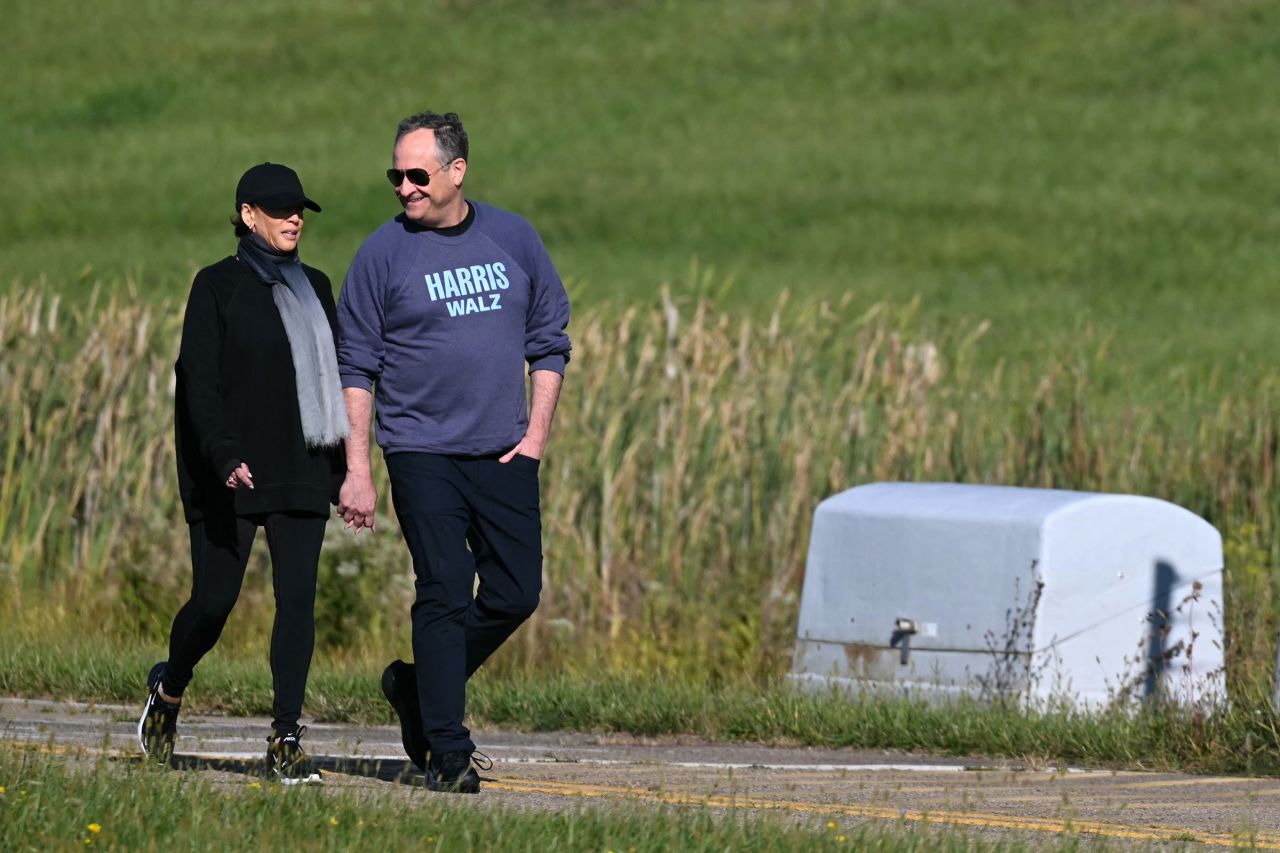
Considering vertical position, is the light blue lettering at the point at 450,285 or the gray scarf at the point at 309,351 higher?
the light blue lettering at the point at 450,285

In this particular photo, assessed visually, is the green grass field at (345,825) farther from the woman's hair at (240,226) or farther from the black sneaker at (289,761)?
the woman's hair at (240,226)

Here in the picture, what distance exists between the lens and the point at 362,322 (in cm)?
734

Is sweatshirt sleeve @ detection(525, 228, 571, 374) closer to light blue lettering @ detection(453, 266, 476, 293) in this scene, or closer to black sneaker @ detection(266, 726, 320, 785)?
→ light blue lettering @ detection(453, 266, 476, 293)

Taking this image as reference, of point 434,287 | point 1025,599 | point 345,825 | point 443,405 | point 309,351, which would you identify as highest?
point 434,287

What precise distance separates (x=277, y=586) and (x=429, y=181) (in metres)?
1.27

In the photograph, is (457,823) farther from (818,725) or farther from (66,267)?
(66,267)

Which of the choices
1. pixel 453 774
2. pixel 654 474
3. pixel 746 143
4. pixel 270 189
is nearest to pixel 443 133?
pixel 270 189

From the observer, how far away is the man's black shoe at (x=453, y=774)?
7.03m

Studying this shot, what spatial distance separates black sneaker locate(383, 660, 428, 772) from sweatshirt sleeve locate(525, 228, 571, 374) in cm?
102

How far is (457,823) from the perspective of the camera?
605cm

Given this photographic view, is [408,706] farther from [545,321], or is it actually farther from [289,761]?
[545,321]

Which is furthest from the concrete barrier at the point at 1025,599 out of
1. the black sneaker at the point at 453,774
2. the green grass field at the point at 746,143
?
the green grass field at the point at 746,143

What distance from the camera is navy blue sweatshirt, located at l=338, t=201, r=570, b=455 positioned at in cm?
729

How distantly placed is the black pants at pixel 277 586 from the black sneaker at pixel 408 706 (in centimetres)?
27
